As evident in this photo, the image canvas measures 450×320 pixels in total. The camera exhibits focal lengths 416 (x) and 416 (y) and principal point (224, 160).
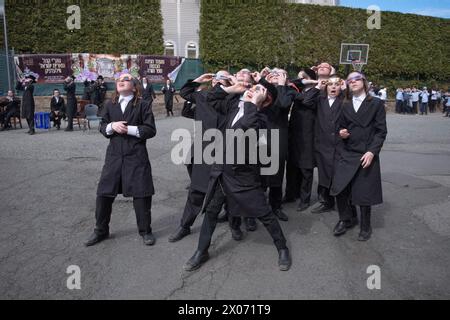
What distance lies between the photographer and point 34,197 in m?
6.27

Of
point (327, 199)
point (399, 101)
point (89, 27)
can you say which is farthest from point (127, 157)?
point (399, 101)

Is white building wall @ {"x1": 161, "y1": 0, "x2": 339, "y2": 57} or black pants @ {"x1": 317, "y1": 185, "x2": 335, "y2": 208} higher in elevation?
white building wall @ {"x1": 161, "y1": 0, "x2": 339, "y2": 57}

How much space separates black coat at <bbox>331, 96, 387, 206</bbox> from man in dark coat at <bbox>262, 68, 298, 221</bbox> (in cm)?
77

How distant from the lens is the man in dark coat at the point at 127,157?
4434 millimetres

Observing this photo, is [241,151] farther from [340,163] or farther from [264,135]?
[340,163]

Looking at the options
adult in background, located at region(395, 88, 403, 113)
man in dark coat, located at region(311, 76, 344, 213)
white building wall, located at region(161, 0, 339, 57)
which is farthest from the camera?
adult in background, located at region(395, 88, 403, 113)

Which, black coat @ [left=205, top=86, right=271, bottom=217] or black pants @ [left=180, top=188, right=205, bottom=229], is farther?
black pants @ [left=180, top=188, right=205, bottom=229]

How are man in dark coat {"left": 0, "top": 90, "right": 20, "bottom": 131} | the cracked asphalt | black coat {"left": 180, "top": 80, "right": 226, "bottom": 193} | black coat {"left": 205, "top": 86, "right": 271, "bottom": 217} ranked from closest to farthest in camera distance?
the cracked asphalt < black coat {"left": 205, "top": 86, "right": 271, "bottom": 217} < black coat {"left": 180, "top": 80, "right": 226, "bottom": 193} < man in dark coat {"left": 0, "top": 90, "right": 20, "bottom": 131}

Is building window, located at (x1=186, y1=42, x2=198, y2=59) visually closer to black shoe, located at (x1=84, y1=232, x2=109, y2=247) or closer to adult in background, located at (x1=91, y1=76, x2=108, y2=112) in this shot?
adult in background, located at (x1=91, y1=76, x2=108, y2=112)

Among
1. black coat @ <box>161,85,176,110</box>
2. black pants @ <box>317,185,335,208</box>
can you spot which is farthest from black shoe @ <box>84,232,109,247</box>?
black coat @ <box>161,85,176,110</box>

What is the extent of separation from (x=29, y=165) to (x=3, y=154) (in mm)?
1638

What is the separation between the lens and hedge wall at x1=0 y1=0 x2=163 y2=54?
63.0 feet

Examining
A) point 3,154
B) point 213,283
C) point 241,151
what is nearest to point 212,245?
point 213,283

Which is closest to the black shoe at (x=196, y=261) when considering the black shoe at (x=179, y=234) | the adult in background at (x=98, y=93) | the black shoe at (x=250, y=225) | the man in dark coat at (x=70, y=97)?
the black shoe at (x=179, y=234)
